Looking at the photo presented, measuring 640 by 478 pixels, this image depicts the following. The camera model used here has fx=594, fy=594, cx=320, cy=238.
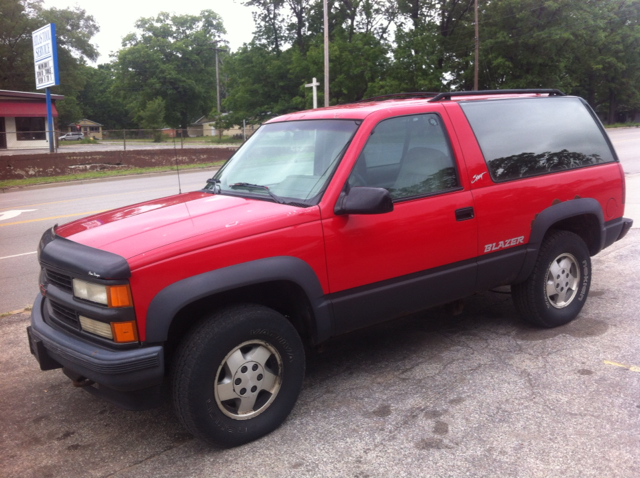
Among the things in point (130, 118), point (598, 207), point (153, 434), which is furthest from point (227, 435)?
point (130, 118)

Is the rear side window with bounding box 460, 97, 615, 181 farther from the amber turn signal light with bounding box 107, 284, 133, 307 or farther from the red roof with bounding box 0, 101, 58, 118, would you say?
the red roof with bounding box 0, 101, 58, 118

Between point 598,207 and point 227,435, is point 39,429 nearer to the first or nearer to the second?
point 227,435

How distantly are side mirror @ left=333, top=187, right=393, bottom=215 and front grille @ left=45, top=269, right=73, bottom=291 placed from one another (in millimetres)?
1521

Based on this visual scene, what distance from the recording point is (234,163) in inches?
173

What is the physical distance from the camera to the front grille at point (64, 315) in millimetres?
3109

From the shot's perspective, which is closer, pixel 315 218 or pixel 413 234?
pixel 315 218

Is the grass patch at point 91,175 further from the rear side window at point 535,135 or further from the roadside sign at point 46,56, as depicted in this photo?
the rear side window at point 535,135

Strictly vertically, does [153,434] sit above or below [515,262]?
below

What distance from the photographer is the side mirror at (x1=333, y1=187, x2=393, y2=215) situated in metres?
3.29

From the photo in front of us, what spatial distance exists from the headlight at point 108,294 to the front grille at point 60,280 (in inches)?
7.0

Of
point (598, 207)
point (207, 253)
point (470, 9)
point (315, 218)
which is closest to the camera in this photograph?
point (207, 253)

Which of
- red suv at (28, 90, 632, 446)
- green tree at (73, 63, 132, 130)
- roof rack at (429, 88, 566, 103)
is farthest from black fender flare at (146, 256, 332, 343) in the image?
green tree at (73, 63, 132, 130)

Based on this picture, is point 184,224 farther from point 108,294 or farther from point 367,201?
point 367,201

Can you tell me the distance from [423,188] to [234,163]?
1420 mm
